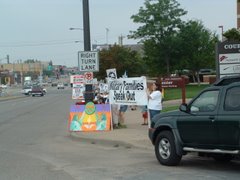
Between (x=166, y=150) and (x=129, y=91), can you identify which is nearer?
(x=166, y=150)

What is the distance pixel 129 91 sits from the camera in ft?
57.4

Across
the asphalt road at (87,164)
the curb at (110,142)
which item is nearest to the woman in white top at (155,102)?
the curb at (110,142)

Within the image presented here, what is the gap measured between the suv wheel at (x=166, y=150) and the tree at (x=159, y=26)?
144 feet

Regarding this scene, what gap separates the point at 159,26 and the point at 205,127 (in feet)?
149

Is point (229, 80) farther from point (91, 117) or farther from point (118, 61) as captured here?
point (118, 61)

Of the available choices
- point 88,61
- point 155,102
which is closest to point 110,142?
point 155,102

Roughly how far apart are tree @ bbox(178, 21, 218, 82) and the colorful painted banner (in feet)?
126

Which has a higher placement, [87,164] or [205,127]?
[205,127]

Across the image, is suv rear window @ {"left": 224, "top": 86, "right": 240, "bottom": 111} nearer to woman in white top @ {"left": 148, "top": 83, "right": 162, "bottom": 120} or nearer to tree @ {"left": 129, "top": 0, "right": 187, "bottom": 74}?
woman in white top @ {"left": 148, "top": 83, "right": 162, "bottom": 120}

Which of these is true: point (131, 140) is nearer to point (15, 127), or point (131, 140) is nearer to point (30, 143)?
point (30, 143)

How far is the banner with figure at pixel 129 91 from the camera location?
56.4 feet

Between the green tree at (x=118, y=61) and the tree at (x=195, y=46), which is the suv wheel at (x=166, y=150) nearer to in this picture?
the tree at (x=195, y=46)

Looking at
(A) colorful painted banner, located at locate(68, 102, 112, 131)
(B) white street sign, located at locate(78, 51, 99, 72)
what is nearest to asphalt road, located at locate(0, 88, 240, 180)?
(A) colorful painted banner, located at locate(68, 102, 112, 131)

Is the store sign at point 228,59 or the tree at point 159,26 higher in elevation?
the tree at point 159,26
